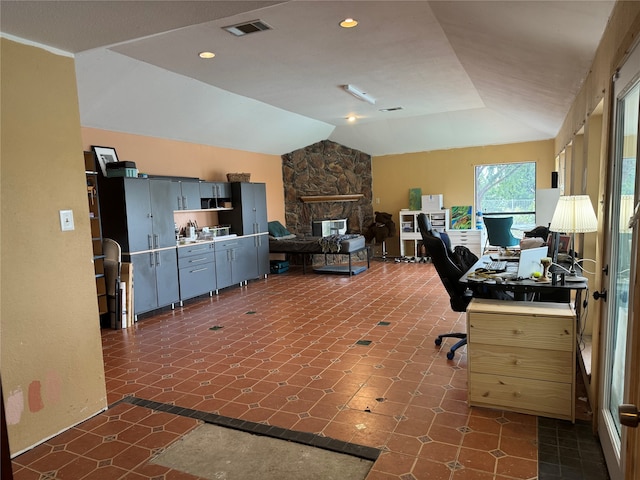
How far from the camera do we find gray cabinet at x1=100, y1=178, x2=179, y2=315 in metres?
5.35

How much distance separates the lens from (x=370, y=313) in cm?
528

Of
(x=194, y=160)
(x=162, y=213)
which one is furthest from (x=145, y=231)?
(x=194, y=160)

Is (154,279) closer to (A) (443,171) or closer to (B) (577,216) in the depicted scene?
(B) (577,216)

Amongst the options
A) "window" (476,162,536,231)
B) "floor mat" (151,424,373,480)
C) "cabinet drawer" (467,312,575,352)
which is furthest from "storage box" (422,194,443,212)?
"floor mat" (151,424,373,480)

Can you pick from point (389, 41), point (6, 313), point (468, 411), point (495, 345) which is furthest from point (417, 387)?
point (389, 41)

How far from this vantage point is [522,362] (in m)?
2.69

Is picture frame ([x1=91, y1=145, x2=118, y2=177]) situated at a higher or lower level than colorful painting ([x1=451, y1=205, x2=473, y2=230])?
higher

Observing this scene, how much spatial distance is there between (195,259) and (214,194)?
128cm

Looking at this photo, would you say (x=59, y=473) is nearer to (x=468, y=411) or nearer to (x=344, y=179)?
(x=468, y=411)

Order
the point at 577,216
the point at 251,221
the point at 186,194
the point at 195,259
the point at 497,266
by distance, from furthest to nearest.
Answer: the point at 251,221
the point at 186,194
the point at 195,259
the point at 497,266
the point at 577,216

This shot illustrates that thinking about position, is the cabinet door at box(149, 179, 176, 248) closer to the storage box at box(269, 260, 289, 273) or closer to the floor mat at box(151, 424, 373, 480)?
the storage box at box(269, 260, 289, 273)

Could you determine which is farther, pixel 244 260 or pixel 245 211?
pixel 245 211

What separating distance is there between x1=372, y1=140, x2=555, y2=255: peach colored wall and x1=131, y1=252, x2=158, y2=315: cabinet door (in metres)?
5.79

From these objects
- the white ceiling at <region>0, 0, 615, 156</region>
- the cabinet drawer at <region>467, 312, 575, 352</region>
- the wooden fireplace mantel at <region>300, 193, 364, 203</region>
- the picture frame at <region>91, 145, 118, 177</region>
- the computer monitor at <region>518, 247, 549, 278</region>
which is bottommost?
the cabinet drawer at <region>467, 312, 575, 352</region>
